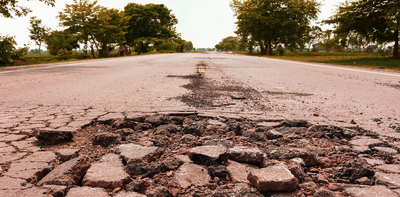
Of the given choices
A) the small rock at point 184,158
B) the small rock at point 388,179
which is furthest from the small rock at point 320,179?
the small rock at point 184,158

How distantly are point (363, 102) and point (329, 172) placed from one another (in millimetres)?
2436

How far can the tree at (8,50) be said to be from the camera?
1393 centimetres

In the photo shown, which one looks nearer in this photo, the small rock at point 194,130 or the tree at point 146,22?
the small rock at point 194,130

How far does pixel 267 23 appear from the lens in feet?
88.1

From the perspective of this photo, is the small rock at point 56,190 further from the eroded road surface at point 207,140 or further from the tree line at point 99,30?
the tree line at point 99,30

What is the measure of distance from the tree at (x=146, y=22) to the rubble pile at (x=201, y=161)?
45.2 meters

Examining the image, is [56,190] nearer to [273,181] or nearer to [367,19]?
[273,181]

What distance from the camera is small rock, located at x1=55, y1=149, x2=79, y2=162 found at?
6.05 ft

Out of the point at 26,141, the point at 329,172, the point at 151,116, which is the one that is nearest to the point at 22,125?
the point at 26,141

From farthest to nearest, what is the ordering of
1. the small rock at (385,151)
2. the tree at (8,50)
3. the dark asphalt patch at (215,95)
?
the tree at (8,50) < the dark asphalt patch at (215,95) < the small rock at (385,151)

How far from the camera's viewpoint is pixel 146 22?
46.0 meters

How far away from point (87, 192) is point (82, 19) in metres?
33.2

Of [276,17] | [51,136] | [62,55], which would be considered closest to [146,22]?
[62,55]

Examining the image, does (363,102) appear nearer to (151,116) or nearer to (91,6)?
(151,116)
